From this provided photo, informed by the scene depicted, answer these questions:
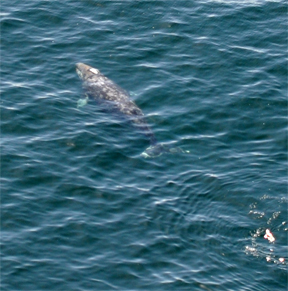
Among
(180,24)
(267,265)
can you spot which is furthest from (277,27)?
(267,265)

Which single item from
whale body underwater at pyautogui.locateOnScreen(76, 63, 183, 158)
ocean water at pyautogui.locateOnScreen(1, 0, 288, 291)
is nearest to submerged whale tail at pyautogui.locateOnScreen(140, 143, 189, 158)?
whale body underwater at pyautogui.locateOnScreen(76, 63, 183, 158)

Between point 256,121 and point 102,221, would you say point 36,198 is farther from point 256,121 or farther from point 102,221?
point 256,121

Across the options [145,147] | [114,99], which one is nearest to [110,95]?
[114,99]

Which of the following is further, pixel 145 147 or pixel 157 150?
pixel 145 147

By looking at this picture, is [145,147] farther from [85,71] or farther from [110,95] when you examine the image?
[85,71]

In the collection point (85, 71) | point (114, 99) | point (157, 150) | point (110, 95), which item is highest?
point (85, 71)

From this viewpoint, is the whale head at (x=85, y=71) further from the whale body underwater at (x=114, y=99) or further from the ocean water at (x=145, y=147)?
the ocean water at (x=145, y=147)

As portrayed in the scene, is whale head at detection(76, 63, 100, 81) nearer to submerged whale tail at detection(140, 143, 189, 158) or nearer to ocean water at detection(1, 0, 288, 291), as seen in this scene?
ocean water at detection(1, 0, 288, 291)

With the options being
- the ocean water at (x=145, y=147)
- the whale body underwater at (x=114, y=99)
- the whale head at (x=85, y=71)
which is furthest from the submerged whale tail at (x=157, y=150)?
the whale head at (x=85, y=71)
